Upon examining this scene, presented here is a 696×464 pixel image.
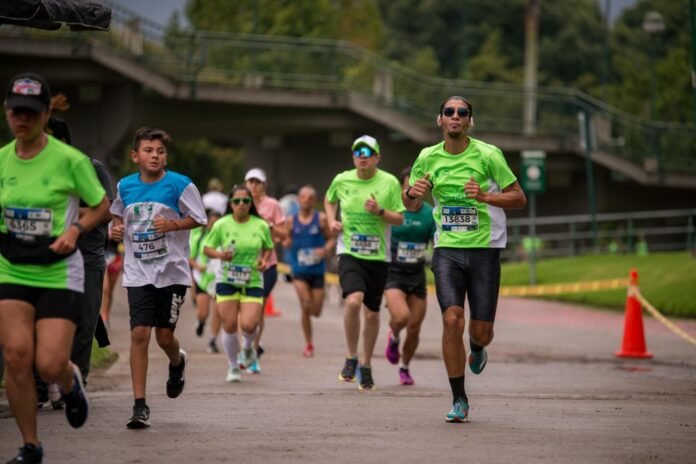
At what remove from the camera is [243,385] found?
13.9 metres

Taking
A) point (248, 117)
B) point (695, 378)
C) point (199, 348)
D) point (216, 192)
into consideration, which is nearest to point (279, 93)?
point (248, 117)

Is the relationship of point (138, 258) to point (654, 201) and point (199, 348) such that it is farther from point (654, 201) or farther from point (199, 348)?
point (654, 201)

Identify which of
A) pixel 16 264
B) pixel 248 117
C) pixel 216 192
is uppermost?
pixel 248 117

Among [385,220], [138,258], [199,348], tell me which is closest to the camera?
[138,258]

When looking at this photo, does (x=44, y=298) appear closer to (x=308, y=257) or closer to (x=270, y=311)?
(x=308, y=257)

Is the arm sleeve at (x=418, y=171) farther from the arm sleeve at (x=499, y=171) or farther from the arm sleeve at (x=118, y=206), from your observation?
the arm sleeve at (x=118, y=206)

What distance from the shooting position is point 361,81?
141ft

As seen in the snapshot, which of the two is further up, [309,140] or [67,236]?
[309,140]

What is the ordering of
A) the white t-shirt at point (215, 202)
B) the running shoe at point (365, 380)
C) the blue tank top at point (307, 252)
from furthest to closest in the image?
the white t-shirt at point (215, 202), the blue tank top at point (307, 252), the running shoe at point (365, 380)

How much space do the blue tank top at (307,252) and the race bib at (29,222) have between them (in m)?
10.3

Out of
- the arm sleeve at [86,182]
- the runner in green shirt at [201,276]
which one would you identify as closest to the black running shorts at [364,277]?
the runner in green shirt at [201,276]

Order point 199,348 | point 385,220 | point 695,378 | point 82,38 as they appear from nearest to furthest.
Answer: point 385,220 < point 695,378 < point 199,348 < point 82,38

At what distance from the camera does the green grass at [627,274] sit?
24.3m

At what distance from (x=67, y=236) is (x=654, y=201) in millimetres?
42246
